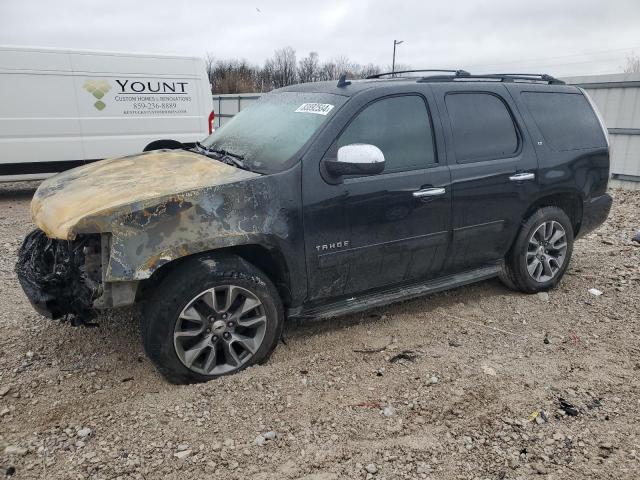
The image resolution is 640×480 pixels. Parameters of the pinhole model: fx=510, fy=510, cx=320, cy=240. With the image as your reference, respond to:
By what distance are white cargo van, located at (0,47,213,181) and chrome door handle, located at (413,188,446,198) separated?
7214mm

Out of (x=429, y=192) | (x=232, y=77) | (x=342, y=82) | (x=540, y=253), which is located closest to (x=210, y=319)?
(x=429, y=192)

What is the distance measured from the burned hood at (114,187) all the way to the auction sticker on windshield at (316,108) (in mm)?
699

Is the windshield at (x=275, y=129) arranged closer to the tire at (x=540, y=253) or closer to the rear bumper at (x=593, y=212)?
the tire at (x=540, y=253)

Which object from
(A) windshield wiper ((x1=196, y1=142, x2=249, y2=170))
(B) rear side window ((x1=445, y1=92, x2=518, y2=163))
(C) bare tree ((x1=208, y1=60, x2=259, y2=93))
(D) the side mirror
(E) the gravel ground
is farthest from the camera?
(C) bare tree ((x1=208, y1=60, x2=259, y2=93))

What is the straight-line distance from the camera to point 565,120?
453cm

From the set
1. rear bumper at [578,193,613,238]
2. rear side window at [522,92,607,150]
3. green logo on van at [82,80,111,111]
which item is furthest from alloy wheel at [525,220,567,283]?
green logo on van at [82,80,111,111]

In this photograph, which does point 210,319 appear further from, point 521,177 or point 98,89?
point 98,89

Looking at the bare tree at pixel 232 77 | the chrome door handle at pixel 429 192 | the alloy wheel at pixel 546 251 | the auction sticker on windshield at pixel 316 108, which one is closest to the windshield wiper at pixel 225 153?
the auction sticker on windshield at pixel 316 108

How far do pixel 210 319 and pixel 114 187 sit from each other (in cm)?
100

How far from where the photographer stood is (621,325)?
405cm

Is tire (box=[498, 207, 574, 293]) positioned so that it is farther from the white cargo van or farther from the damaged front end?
the white cargo van

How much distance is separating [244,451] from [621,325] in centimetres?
318

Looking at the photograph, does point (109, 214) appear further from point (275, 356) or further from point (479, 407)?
point (479, 407)

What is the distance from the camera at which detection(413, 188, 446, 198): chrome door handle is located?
364 cm
